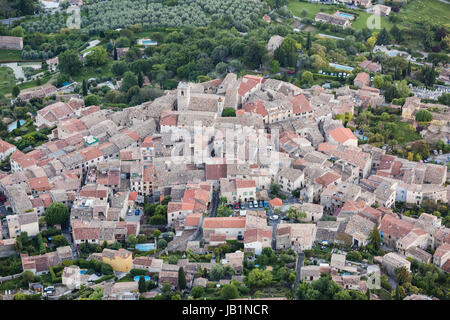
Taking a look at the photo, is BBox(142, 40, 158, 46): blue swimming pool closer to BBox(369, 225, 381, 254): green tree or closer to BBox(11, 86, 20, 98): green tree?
BBox(11, 86, 20, 98): green tree

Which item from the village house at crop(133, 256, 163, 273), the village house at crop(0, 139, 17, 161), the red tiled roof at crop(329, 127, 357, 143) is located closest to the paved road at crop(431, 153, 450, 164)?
the red tiled roof at crop(329, 127, 357, 143)

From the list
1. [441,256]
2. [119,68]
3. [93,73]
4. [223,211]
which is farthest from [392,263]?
[93,73]

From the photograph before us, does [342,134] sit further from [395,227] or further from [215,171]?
[395,227]

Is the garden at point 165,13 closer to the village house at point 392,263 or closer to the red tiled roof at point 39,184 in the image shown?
the red tiled roof at point 39,184

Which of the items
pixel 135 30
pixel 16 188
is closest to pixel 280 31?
pixel 135 30

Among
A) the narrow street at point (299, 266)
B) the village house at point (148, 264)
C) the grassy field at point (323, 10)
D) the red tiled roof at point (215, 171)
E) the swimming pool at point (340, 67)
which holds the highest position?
the grassy field at point (323, 10)

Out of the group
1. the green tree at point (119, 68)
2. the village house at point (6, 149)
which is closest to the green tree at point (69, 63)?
the green tree at point (119, 68)
